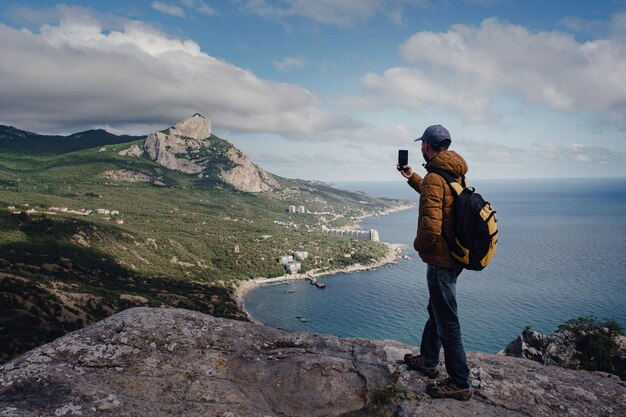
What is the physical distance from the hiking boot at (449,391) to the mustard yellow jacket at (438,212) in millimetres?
2015

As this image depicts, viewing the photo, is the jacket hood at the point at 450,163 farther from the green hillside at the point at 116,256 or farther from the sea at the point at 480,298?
the sea at the point at 480,298

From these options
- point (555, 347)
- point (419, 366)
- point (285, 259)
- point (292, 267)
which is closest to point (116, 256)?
point (292, 267)

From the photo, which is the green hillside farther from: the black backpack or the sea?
the black backpack

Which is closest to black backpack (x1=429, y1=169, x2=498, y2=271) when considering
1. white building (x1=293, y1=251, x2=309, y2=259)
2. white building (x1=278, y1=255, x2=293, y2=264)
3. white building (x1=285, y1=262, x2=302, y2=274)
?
white building (x1=285, y1=262, x2=302, y2=274)

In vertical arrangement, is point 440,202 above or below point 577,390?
above

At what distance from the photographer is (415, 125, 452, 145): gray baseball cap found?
6.01 meters

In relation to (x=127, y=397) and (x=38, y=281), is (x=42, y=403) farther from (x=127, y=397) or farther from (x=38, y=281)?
(x=38, y=281)

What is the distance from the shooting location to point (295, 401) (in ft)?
18.8

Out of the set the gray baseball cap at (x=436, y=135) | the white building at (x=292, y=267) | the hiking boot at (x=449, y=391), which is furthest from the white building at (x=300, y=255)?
the gray baseball cap at (x=436, y=135)

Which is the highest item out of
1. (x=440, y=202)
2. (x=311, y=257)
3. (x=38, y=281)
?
(x=440, y=202)

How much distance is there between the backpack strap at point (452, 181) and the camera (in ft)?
18.0

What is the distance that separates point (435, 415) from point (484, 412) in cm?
94

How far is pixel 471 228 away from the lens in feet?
17.5

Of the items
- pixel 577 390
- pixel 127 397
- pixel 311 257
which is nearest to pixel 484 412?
pixel 577 390
